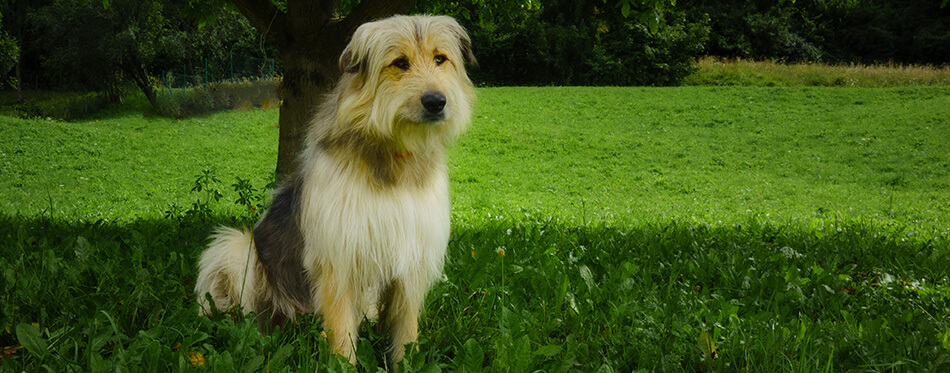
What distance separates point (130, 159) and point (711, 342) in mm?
14866

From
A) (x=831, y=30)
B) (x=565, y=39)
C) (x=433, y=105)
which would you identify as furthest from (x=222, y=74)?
(x=831, y=30)

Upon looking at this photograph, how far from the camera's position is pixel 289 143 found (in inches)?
182

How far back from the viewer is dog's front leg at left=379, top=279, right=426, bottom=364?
266 cm

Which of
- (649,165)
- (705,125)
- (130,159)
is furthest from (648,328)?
(705,125)

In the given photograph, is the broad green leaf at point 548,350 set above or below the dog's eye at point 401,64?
below

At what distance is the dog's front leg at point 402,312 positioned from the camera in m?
2.66

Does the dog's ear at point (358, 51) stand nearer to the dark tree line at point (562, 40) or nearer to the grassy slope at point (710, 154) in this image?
the grassy slope at point (710, 154)

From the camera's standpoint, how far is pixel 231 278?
2.83 meters

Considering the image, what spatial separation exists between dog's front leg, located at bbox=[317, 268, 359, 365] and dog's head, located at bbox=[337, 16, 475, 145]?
677 millimetres

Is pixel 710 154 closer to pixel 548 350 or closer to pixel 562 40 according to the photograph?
pixel 562 40

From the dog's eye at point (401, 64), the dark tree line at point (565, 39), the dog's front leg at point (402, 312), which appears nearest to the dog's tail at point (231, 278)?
the dog's front leg at point (402, 312)

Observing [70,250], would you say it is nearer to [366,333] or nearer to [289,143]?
[289,143]

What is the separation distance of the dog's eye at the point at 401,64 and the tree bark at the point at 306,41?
1989 mm

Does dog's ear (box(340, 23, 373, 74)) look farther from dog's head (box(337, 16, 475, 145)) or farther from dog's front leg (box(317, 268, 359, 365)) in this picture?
dog's front leg (box(317, 268, 359, 365))
